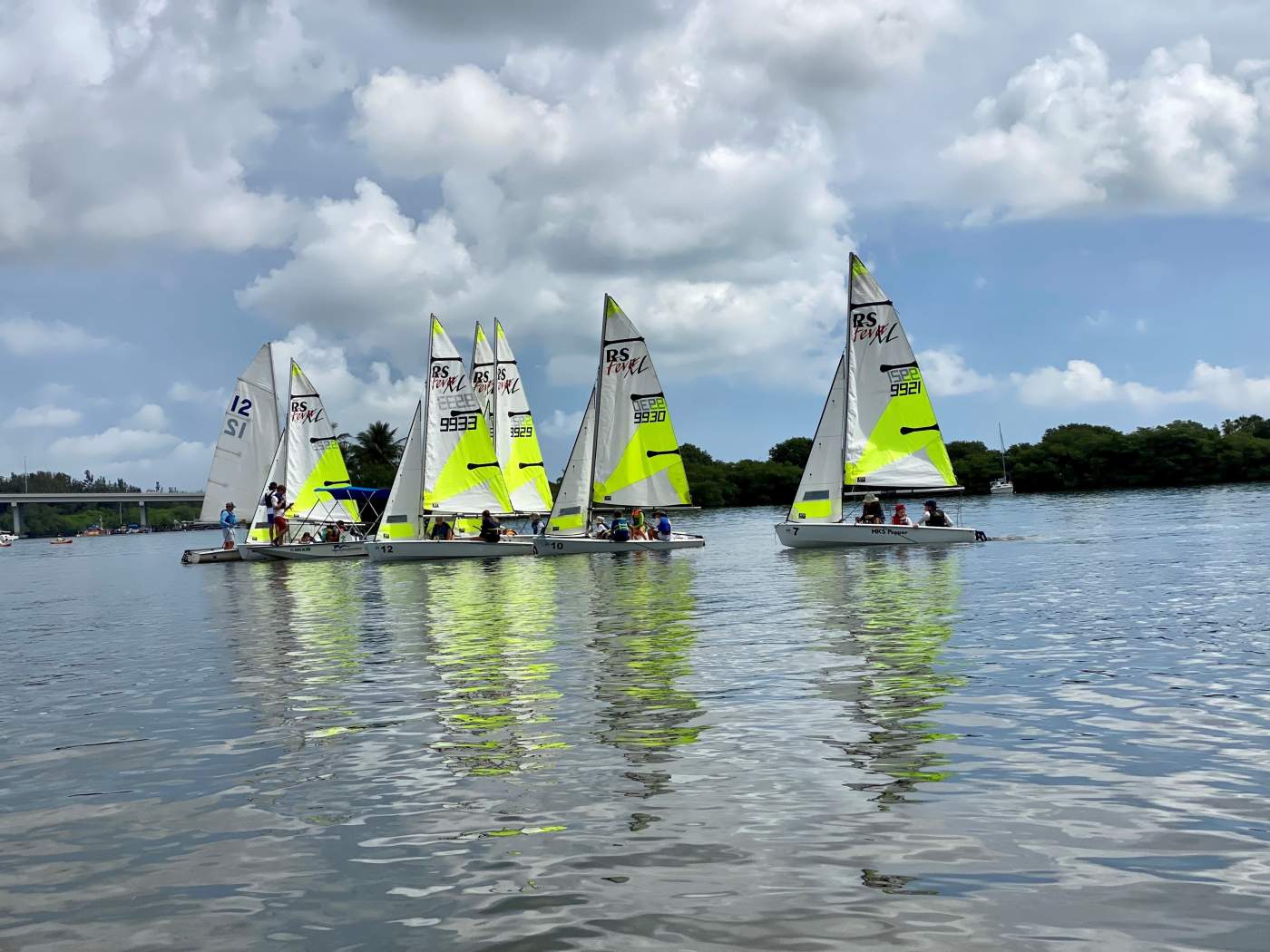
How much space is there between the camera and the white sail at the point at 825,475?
1693 inches

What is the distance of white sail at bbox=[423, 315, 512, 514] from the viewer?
46938mm

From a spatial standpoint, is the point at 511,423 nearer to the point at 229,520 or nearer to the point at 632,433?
the point at 632,433

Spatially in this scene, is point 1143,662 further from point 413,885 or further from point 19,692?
point 19,692

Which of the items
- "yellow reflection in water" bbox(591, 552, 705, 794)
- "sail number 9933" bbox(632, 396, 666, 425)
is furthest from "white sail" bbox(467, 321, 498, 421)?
"yellow reflection in water" bbox(591, 552, 705, 794)

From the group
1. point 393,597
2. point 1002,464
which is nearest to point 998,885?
point 393,597

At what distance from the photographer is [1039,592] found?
2389 centimetres

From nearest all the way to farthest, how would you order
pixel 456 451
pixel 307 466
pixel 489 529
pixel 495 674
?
pixel 495 674
pixel 489 529
pixel 456 451
pixel 307 466

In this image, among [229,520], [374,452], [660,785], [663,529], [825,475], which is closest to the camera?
[660,785]

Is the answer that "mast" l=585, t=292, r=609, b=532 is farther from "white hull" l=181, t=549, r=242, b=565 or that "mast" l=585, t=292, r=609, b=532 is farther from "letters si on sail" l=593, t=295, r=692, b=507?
"white hull" l=181, t=549, r=242, b=565

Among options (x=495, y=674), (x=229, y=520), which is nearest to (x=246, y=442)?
(x=229, y=520)

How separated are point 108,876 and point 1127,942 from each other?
595 centimetres

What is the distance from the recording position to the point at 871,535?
41.4m

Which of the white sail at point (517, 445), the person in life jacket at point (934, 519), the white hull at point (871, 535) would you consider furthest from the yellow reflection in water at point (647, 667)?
the white sail at point (517, 445)

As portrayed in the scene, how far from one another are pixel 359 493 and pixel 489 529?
25.9 meters
